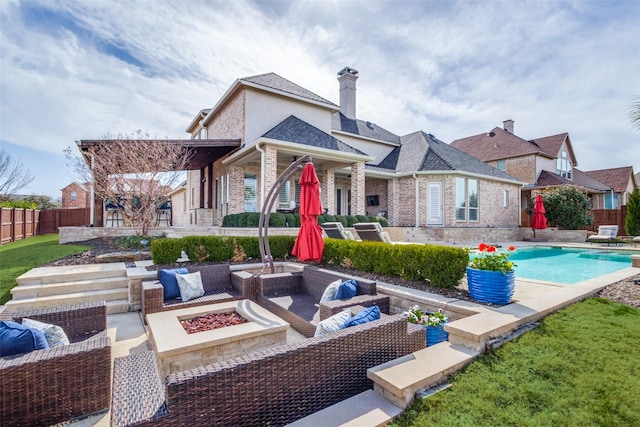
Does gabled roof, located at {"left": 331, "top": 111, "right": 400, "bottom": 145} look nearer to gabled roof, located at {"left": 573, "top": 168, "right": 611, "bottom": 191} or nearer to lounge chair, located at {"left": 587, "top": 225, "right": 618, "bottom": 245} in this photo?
lounge chair, located at {"left": 587, "top": 225, "right": 618, "bottom": 245}

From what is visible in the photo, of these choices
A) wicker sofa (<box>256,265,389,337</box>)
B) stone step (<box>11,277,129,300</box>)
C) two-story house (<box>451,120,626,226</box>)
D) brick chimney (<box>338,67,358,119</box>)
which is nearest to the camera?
wicker sofa (<box>256,265,389,337</box>)

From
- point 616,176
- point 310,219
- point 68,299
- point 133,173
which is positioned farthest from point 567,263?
point 616,176

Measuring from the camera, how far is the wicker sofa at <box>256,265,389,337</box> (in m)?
4.09

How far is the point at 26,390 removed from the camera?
231 cm

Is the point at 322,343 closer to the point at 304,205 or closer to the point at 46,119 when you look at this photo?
the point at 304,205

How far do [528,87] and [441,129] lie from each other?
12489 mm

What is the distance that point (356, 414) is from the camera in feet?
7.40

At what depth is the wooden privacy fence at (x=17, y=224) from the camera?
41.5 feet

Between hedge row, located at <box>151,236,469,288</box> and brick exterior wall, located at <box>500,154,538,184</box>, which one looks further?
brick exterior wall, located at <box>500,154,538,184</box>

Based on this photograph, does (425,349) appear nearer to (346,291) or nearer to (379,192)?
(346,291)

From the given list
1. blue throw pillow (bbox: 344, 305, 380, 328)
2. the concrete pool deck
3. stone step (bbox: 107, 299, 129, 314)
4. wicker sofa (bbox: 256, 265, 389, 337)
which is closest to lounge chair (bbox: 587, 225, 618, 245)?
the concrete pool deck

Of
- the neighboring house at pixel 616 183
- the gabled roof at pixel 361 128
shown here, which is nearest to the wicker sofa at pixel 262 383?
the gabled roof at pixel 361 128

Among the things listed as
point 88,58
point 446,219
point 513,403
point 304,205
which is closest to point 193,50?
point 88,58

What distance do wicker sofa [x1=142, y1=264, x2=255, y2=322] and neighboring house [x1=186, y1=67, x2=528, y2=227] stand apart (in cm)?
579
